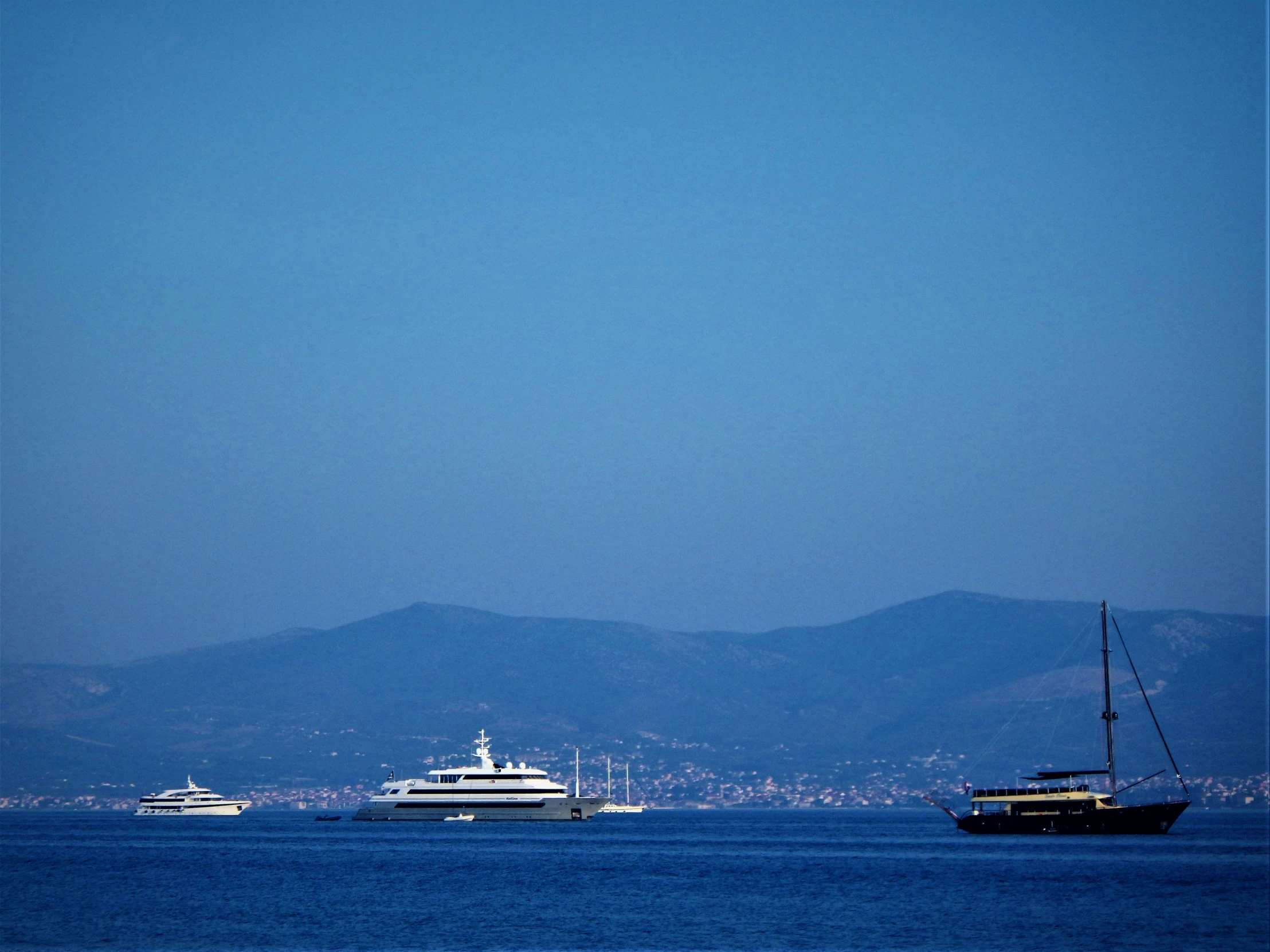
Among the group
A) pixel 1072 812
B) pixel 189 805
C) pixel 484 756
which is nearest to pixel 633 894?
pixel 1072 812

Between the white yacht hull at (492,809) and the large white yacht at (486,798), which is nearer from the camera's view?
the white yacht hull at (492,809)

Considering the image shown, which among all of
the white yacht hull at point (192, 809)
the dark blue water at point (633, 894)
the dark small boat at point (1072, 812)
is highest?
the white yacht hull at point (192, 809)

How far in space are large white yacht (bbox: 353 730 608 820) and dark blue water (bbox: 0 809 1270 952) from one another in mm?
12950

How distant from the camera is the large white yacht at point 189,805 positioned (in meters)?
158

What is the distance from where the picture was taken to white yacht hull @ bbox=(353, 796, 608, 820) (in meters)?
115

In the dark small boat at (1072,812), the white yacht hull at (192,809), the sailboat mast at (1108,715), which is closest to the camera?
the dark small boat at (1072,812)

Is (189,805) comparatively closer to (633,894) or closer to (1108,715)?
(1108,715)

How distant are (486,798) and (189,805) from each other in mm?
55278

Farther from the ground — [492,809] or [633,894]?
[492,809]

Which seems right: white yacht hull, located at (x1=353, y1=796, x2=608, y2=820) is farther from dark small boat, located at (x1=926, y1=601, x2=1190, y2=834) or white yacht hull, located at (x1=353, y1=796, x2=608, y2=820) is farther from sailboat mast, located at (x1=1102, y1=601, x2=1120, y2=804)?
sailboat mast, located at (x1=1102, y1=601, x2=1120, y2=804)

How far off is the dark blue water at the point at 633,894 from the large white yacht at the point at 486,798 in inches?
510

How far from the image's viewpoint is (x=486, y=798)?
115 metres

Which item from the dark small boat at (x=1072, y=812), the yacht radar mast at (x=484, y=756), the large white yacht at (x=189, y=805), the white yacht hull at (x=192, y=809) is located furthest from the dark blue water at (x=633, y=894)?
the white yacht hull at (x=192, y=809)

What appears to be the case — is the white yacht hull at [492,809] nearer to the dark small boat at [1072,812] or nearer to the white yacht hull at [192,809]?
the dark small boat at [1072,812]
